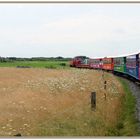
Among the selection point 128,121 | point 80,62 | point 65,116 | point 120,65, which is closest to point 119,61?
point 120,65

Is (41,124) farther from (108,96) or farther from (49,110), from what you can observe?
(108,96)

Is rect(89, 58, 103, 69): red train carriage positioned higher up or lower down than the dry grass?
higher up

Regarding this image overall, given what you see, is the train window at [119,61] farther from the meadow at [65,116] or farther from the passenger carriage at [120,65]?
the meadow at [65,116]

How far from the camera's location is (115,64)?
4828cm

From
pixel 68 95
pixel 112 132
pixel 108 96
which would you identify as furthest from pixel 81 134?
pixel 68 95

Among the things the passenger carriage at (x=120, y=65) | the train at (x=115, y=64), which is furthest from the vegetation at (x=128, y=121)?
the passenger carriage at (x=120, y=65)

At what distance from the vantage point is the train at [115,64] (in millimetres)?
30936

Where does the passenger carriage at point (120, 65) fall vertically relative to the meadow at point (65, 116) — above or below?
above

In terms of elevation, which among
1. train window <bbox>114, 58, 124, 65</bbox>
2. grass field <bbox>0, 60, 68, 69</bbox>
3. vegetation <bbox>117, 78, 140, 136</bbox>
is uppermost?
train window <bbox>114, 58, 124, 65</bbox>

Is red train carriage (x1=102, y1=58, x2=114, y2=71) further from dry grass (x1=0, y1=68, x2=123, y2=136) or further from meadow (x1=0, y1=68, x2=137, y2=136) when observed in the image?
meadow (x1=0, y1=68, x2=137, y2=136)

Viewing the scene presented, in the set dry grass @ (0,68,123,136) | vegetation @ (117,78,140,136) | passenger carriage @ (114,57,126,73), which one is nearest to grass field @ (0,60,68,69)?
passenger carriage @ (114,57,126,73)

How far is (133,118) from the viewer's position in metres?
17.0

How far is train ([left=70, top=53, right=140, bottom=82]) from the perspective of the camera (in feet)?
101

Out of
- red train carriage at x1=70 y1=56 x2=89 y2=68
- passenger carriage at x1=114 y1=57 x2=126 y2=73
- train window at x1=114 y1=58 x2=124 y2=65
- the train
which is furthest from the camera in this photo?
red train carriage at x1=70 y1=56 x2=89 y2=68
